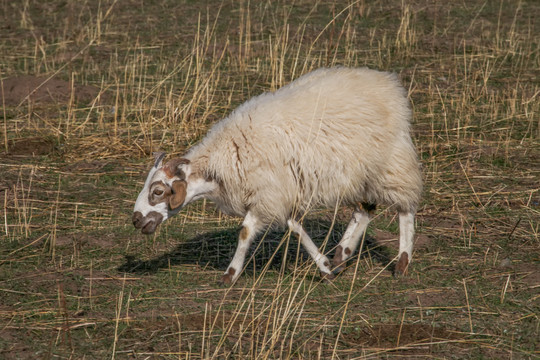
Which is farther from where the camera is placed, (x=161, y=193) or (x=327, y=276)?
(x=327, y=276)

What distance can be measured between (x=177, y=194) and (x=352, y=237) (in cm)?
150

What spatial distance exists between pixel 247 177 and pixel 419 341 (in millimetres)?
1697

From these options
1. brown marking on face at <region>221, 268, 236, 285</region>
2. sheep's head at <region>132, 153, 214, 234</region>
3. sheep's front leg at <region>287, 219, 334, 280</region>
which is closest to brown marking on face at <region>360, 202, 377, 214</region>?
sheep's front leg at <region>287, 219, 334, 280</region>

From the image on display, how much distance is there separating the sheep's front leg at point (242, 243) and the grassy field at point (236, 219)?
11cm

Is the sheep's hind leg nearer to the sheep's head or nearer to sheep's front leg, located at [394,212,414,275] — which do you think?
sheep's front leg, located at [394,212,414,275]

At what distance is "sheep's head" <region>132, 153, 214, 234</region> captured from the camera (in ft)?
20.6

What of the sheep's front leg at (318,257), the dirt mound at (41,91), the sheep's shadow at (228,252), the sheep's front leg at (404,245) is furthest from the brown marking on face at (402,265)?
the dirt mound at (41,91)

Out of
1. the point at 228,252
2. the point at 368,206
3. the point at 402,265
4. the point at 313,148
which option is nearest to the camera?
the point at 313,148

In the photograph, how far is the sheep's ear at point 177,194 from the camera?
630 centimetres

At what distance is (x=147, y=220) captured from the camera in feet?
20.7

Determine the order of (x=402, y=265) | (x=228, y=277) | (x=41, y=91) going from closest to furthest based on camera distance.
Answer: (x=228, y=277) < (x=402, y=265) < (x=41, y=91)

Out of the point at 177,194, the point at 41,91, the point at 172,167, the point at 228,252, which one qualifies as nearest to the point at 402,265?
the point at 228,252

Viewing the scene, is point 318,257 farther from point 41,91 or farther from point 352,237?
point 41,91

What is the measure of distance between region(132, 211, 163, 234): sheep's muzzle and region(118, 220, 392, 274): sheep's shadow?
523mm
